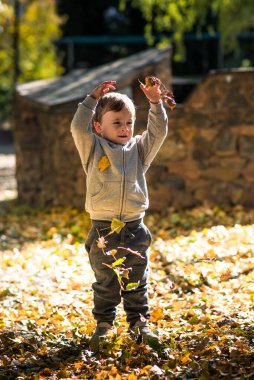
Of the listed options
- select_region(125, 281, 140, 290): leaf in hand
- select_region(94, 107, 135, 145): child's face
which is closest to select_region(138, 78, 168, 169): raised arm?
select_region(94, 107, 135, 145): child's face

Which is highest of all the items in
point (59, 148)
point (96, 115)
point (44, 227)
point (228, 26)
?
point (228, 26)

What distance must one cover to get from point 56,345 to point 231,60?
1760 centimetres

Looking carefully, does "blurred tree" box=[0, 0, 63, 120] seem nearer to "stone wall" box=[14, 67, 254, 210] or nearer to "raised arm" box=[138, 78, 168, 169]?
"stone wall" box=[14, 67, 254, 210]

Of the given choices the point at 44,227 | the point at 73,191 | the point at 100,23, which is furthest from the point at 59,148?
the point at 100,23

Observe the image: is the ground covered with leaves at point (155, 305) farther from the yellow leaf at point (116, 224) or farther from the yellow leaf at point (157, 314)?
the yellow leaf at point (116, 224)

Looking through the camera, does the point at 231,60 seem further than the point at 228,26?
Yes

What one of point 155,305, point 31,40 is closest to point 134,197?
point 155,305

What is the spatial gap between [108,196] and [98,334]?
0.71m

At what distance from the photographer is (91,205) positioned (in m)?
3.82

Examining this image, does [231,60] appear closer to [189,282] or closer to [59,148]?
[59,148]

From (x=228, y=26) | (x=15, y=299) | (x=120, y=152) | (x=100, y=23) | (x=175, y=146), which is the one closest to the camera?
(x=120, y=152)

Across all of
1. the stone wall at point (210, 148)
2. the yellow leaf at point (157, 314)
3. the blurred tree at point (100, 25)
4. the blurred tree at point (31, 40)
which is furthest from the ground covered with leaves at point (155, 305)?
the blurred tree at point (31, 40)

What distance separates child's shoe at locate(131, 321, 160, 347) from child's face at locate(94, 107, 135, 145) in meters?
0.93

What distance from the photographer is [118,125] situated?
3781 mm
